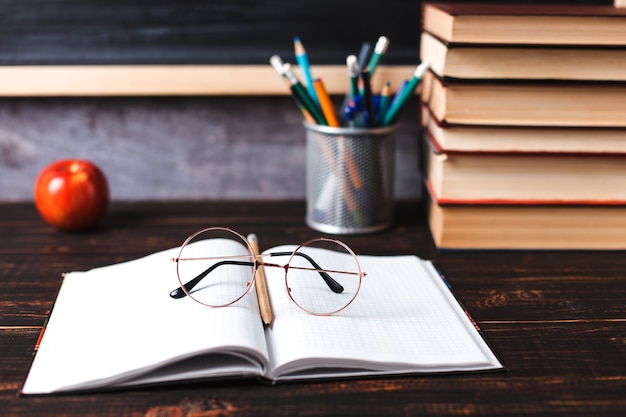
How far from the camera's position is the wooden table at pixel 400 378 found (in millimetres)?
564

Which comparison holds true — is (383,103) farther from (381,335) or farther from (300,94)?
(381,335)

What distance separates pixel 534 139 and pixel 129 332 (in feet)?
1.81

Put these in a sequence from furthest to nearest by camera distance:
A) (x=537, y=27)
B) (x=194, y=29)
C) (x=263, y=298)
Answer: (x=194, y=29), (x=537, y=27), (x=263, y=298)

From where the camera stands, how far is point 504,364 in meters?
0.62

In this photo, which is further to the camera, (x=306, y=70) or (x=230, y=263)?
(x=306, y=70)

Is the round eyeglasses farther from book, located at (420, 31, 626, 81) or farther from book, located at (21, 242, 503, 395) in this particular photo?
book, located at (420, 31, 626, 81)

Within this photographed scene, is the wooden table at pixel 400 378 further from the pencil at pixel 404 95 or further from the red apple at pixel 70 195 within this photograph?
the pencil at pixel 404 95

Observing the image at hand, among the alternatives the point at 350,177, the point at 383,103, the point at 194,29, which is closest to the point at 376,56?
the point at 383,103

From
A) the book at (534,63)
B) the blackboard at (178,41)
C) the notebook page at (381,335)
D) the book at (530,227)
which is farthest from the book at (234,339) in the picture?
the blackboard at (178,41)

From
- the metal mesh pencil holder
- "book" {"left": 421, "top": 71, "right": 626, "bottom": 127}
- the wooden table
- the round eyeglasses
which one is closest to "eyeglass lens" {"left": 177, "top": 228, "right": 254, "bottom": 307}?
the round eyeglasses

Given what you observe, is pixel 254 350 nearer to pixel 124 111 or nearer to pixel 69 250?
pixel 69 250

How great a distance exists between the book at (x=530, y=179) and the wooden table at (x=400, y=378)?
8cm

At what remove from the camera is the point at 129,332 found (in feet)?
2.06

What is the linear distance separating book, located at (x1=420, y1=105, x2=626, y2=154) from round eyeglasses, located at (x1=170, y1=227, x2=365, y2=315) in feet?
0.71
